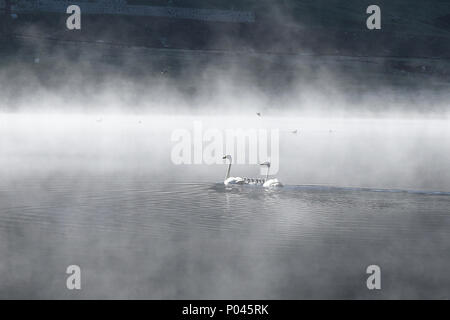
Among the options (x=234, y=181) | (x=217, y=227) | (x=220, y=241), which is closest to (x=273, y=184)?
(x=234, y=181)

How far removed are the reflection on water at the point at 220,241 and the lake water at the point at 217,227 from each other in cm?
4

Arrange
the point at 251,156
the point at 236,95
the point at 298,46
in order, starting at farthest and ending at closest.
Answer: the point at 298,46 → the point at 236,95 → the point at 251,156

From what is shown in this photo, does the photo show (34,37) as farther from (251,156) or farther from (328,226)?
(328,226)

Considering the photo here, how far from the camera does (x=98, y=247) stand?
15.1 metres

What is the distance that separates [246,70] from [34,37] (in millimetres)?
16145

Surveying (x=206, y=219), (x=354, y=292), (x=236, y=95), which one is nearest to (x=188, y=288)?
(x=354, y=292)

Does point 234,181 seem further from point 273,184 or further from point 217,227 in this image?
point 217,227

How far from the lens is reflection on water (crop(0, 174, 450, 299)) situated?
Result: 1295 centimetres
